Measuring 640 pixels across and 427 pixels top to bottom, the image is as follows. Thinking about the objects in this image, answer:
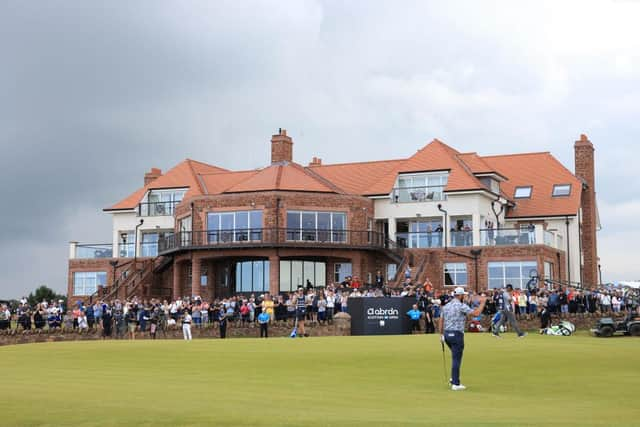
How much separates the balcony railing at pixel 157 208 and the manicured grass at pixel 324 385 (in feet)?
112

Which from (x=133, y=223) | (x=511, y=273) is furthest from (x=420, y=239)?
(x=133, y=223)

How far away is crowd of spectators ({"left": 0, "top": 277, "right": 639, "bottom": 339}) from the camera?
37.9 metres

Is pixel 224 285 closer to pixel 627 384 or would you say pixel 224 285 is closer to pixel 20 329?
pixel 20 329

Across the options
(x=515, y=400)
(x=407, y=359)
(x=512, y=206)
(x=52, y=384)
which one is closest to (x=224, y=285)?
(x=512, y=206)

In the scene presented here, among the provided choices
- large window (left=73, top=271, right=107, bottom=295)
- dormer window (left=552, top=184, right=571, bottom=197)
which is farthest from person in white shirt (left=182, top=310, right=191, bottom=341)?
dormer window (left=552, top=184, right=571, bottom=197)

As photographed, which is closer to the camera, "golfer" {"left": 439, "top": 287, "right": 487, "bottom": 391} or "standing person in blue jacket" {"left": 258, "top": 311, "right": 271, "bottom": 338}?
"golfer" {"left": 439, "top": 287, "right": 487, "bottom": 391}

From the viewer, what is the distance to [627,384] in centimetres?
1661

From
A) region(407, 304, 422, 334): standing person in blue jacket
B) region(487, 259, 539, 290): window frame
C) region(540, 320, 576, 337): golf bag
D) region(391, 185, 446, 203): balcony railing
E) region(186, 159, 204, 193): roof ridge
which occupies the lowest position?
region(540, 320, 576, 337): golf bag

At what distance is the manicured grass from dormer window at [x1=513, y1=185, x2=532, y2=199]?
3342cm

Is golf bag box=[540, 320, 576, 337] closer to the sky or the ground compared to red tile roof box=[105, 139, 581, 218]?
closer to the ground

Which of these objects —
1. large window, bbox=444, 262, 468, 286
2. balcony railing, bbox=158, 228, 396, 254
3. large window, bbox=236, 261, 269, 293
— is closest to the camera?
balcony railing, bbox=158, 228, 396, 254

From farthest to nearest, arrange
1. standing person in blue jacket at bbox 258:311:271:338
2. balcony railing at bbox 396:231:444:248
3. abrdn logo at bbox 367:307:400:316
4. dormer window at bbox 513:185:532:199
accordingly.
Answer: dormer window at bbox 513:185:532:199 → balcony railing at bbox 396:231:444:248 → standing person in blue jacket at bbox 258:311:271:338 → abrdn logo at bbox 367:307:400:316

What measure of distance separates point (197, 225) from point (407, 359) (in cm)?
3297

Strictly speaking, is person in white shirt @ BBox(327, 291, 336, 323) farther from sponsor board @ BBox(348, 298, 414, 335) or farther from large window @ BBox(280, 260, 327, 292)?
large window @ BBox(280, 260, 327, 292)
